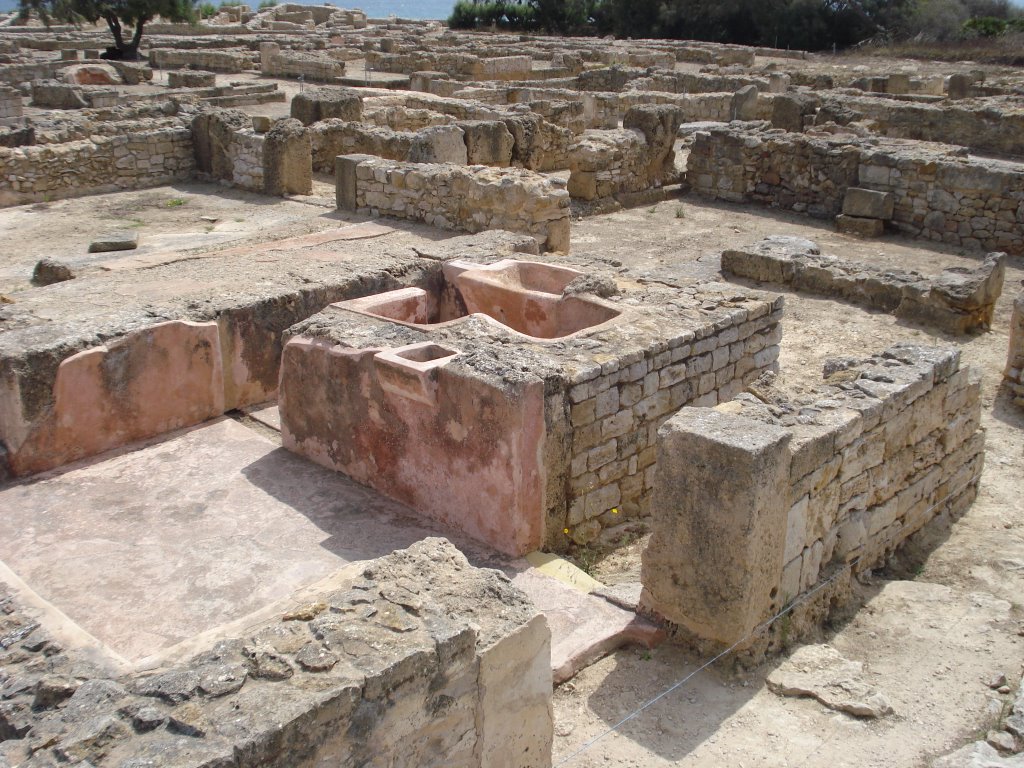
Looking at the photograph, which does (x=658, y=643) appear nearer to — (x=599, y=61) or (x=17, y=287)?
(x=17, y=287)

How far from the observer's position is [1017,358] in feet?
28.0

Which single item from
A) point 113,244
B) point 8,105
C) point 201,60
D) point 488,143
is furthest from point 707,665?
point 201,60

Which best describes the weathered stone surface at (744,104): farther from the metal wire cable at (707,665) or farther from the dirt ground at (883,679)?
the metal wire cable at (707,665)

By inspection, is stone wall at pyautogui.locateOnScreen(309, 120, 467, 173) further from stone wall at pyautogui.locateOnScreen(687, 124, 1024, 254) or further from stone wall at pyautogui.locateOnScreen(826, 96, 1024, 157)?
stone wall at pyautogui.locateOnScreen(826, 96, 1024, 157)

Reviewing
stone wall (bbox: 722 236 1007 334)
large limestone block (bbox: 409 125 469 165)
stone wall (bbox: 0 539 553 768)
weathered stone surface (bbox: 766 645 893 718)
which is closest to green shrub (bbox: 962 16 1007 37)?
stone wall (bbox: 722 236 1007 334)

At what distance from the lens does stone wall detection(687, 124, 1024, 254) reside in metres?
13.5

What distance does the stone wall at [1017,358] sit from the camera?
331 inches

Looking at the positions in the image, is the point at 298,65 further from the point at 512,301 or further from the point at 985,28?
the point at 985,28

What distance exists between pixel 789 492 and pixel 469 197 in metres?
6.64

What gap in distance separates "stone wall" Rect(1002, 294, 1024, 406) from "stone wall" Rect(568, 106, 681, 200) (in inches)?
308

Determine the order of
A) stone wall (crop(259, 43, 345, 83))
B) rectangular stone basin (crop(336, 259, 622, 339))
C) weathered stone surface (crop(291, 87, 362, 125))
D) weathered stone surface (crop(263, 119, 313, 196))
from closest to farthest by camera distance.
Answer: rectangular stone basin (crop(336, 259, 622, 339)), weathered stone surface (crop(263, 119, 313, 196)), weathered stone surface (crop(291, 87, 362, 125)), stone wall (crop(259, 43, 345, 83))

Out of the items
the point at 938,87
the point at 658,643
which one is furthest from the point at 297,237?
the point at 938,87

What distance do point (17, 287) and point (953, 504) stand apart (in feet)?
28.5

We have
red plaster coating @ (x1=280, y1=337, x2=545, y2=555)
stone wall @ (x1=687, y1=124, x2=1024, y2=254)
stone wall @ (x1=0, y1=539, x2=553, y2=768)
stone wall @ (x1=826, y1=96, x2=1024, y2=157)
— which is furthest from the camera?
stone wall @ (x1=826, y1=96, x2=1024, y2=157)
